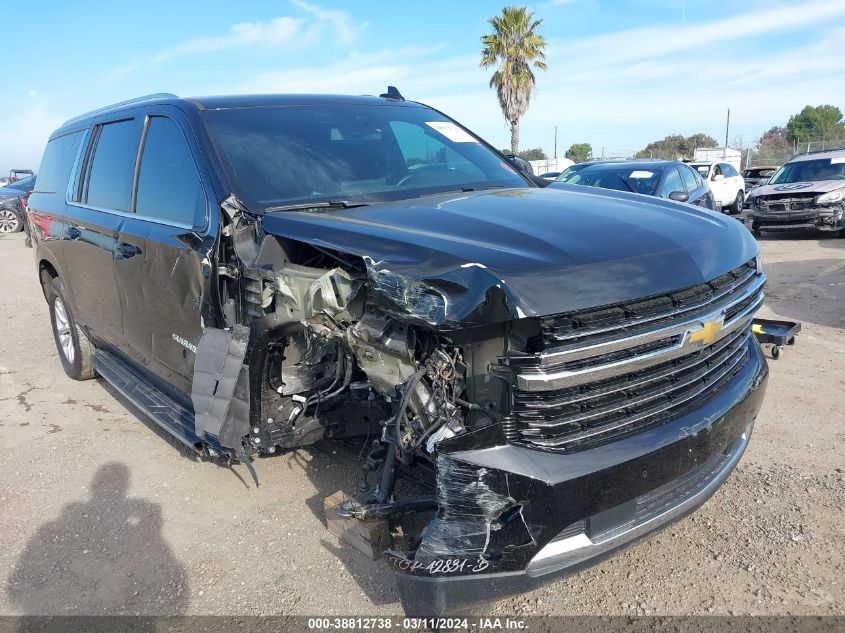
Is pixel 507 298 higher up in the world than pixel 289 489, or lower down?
higher up

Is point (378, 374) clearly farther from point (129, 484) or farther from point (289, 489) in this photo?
point (129, 484)

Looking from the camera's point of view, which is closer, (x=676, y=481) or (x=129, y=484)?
(x=676, y=481)

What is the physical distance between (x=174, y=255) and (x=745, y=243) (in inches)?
107

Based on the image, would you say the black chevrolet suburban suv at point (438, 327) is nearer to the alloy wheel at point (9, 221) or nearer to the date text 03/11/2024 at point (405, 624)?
the date text 03/11/2024 at point (405, 624)

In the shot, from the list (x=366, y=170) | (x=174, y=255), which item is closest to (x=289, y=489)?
(x=174, y=255)

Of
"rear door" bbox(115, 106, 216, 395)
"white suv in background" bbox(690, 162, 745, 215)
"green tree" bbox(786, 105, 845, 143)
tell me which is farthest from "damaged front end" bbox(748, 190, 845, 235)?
"green tree" bbox(786, 105, 845, 143)

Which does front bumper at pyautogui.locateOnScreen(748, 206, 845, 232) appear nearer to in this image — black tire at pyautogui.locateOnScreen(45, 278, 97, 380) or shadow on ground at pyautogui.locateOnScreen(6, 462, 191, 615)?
black tire at pyautogui.locateOnScreen(45, 278, 97, 380)

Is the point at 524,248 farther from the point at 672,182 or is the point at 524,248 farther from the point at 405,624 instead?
the point at 672,182

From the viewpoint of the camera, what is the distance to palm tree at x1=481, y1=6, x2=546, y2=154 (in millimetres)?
28344

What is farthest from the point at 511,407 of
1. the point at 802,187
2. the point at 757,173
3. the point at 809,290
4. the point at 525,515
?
the point at 757,173

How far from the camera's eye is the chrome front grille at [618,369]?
2055mm

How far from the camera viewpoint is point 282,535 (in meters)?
3.23

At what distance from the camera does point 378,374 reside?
7.98 ft

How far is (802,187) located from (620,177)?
5871 millimetres
